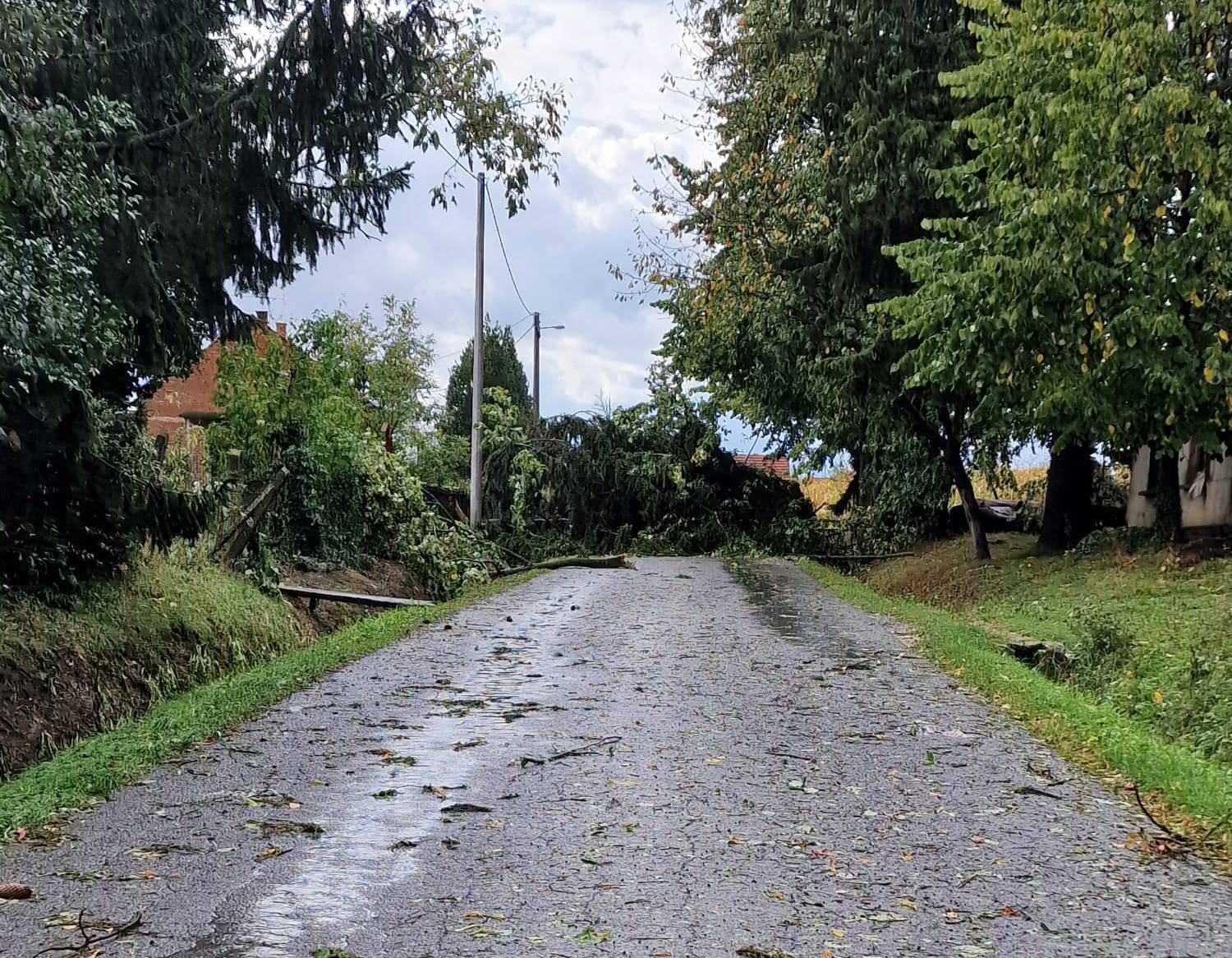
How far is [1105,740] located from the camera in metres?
6.69

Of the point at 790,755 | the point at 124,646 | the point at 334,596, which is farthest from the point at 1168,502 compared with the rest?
the point at 124,646

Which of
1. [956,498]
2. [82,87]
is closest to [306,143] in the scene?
[82,87]

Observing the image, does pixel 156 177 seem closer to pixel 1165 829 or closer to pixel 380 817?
pixel 380 817

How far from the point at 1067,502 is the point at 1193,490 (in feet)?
7.36

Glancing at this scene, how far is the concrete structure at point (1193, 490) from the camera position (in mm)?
19312

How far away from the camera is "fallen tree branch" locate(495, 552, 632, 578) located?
24.1 meters

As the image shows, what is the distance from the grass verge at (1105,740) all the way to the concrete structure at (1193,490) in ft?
31.8

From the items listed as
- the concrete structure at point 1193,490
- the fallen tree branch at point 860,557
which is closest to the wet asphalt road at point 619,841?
the concrete structure at point 1193,490

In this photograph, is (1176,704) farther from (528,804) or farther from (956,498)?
(956,498)

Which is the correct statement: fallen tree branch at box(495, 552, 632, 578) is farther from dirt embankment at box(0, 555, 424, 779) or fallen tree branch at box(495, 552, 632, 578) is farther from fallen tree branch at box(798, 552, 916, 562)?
dirt embankment at box(0, 555, 424, 779)

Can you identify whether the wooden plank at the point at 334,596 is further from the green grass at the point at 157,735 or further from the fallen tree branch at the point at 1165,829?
the fallen tree branch at the point at 1165,829

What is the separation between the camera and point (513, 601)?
16.1 metres

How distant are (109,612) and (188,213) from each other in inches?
148

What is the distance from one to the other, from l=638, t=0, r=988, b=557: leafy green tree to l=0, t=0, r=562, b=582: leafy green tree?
575 centimetres
